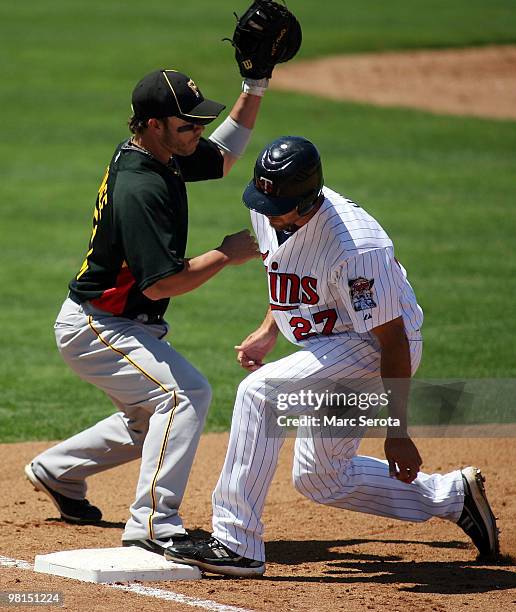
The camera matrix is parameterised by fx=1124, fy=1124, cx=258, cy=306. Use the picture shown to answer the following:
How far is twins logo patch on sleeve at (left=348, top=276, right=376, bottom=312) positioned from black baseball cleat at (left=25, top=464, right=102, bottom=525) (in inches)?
71.7

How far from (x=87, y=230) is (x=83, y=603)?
378 inches

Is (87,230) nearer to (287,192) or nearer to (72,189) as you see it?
(72,189)

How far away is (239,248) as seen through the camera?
455 centimetres

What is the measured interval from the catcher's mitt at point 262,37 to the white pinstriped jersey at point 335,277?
121 cm

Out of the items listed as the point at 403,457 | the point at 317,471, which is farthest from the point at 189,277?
the point at 403,457

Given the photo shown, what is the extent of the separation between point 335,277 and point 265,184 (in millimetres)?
452

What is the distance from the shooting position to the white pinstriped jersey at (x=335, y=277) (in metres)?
4.29

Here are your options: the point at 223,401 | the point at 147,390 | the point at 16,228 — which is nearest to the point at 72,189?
the point at 16,228

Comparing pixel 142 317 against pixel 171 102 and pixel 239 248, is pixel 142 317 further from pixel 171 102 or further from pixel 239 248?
pixel 171 102

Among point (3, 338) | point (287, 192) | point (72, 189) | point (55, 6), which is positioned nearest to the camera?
point (287, 192)

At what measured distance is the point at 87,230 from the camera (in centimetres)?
1322

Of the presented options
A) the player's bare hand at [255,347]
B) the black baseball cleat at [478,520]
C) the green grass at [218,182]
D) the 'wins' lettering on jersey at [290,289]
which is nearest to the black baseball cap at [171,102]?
the 'wins' lettering on jersey at [290,289]

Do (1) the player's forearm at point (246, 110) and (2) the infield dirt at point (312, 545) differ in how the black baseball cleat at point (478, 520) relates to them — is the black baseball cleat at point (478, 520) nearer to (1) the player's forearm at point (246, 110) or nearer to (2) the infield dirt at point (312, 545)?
(2) the infield dirt at point (312, 545)

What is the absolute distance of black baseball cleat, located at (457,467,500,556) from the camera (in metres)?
4.80
